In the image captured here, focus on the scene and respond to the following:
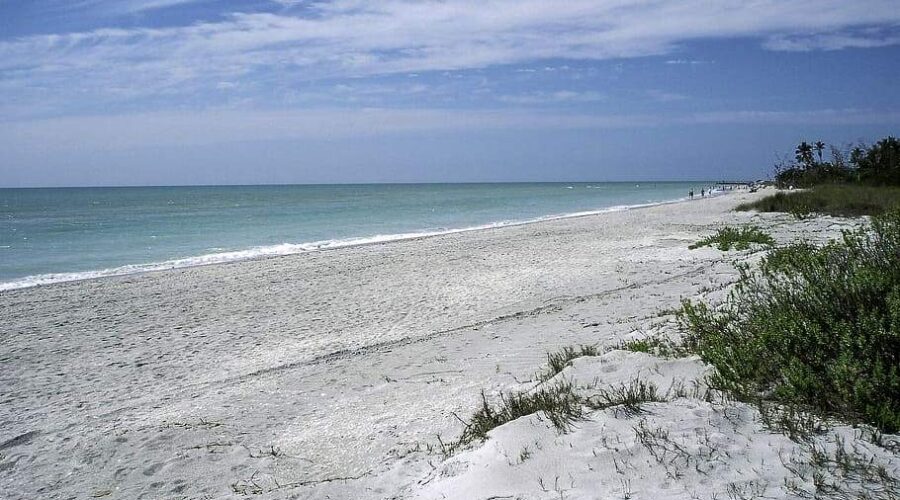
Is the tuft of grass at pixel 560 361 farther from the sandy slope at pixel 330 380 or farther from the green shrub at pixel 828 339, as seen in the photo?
the green shrub at pixel 828 339

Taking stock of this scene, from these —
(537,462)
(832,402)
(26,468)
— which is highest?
(832,402)

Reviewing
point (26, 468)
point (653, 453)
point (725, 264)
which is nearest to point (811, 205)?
point (725, 264)

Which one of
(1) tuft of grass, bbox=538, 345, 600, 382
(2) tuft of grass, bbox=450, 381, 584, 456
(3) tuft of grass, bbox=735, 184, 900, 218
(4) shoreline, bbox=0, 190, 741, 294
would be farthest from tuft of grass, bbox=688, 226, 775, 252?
(4) shoreline, bbox=0, 190, 741, 294

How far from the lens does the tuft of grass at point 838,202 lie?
65.2 feet

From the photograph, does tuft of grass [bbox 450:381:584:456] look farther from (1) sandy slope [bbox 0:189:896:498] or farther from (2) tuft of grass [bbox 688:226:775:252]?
(2) tuft of grass [bbox 688:226:775:252]

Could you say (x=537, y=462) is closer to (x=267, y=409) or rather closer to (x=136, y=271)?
(x=267, y=409)

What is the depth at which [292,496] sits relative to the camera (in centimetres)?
396

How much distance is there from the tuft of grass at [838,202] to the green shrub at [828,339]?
646 inches

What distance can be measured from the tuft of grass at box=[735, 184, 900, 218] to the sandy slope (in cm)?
919

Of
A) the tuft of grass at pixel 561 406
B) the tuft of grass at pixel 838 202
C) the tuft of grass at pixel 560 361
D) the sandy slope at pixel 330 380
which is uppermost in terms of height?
the tuft of grass at pixel 838 202

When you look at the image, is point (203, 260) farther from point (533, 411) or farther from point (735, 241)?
point (533, 411)

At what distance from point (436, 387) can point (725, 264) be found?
756cm

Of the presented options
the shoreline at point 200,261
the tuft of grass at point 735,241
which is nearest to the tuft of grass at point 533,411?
the tuft of grass at point 735,241

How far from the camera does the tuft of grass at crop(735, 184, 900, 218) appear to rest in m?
19.9
